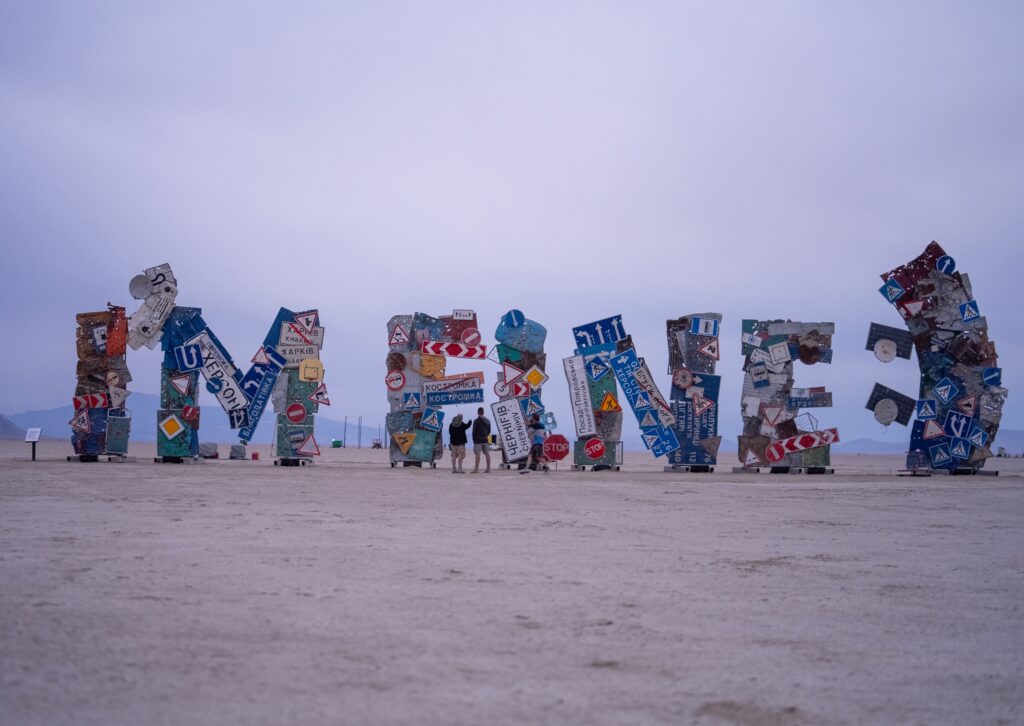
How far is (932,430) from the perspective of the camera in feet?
92.5

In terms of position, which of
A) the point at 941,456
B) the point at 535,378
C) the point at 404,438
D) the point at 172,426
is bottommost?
the point at 941,456

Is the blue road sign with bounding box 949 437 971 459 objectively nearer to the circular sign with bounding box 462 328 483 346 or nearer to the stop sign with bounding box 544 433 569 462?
the stop sign with bounding box 544 433 569 462

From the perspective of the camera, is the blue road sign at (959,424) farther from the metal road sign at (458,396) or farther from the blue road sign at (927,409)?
the metal road sign at (458,396)

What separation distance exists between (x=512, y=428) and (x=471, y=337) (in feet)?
9.42

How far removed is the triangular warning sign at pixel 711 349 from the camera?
28.2 metres

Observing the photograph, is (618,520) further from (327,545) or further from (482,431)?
(482,431)

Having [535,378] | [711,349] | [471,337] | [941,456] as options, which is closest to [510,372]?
[535,378]

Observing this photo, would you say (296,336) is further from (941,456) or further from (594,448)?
(941,456)

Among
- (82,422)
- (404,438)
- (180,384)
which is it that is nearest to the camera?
(82,422)

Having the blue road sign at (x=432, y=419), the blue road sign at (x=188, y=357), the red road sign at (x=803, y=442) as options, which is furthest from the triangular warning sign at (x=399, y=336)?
the red road sign at (x=803, y=442)

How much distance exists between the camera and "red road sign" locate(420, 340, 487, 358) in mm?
27844

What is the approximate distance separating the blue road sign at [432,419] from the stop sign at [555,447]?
3240 millimetres

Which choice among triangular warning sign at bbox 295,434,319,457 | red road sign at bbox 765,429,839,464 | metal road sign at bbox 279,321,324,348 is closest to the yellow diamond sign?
triangular warning sign at bbox 295,434,319,457

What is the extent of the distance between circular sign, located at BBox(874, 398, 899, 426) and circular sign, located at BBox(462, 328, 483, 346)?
11780 mm
